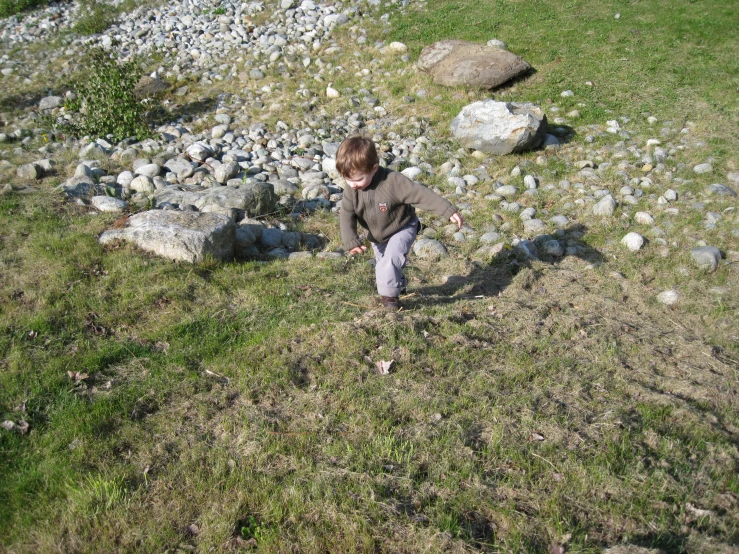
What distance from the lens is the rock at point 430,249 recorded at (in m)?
7.02

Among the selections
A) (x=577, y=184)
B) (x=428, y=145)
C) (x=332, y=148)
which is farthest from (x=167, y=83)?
(x=577, y=184)

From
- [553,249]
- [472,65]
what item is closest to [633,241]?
[553,249]

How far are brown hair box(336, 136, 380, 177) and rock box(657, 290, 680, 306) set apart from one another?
349cm

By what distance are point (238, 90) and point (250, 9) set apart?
4.40 metres

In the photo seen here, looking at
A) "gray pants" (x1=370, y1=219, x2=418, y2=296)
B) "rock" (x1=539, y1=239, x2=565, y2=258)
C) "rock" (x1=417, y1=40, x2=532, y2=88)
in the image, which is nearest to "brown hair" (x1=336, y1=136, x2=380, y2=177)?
"gray pants" (x1=370, y1=219, x2=418, y2=296)

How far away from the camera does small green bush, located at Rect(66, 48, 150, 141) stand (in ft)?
35.3

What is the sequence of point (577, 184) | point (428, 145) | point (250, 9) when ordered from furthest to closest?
point (250, 9)
point (428, 145)
point (577, 184)

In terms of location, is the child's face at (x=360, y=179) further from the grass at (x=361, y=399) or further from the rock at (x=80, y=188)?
the rock at (x=80, y=188)

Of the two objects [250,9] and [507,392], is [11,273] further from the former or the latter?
[250,9]

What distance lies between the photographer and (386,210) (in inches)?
203

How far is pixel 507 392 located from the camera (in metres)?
4.31

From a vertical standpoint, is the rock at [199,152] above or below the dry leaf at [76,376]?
below

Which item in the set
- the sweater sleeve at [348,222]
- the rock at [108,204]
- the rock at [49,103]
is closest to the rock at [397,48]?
the rock at [49,103]

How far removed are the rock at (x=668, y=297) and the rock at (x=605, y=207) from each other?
5.99 ft
